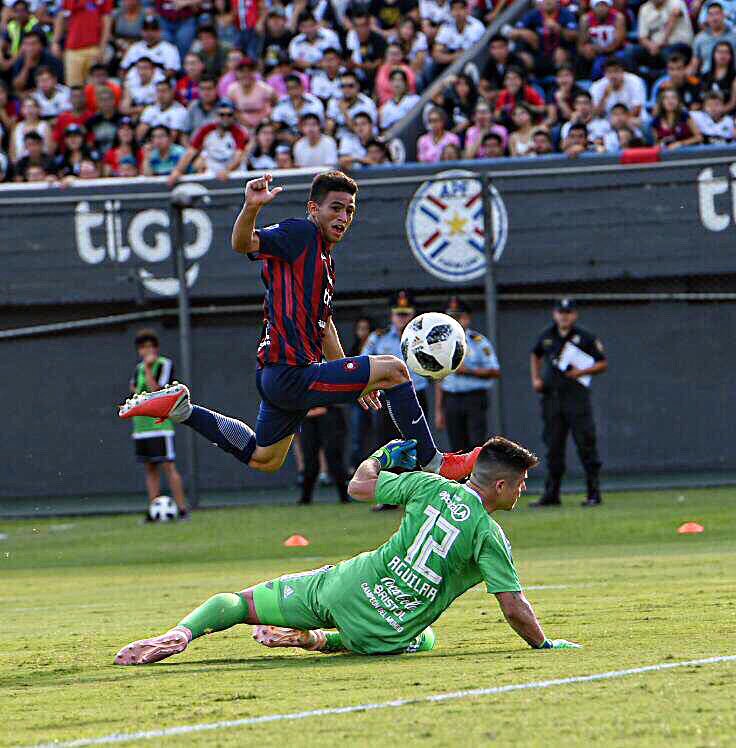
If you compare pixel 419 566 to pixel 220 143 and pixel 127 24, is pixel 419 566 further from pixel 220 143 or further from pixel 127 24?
pixel 127 24

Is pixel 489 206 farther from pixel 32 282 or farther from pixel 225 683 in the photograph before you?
pixel 225 683

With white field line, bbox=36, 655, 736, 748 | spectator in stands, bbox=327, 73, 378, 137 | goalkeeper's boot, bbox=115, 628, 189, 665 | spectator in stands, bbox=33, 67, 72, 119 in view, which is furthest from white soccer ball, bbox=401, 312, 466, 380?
spectator in stands, bbox=33, 67, 72, 119

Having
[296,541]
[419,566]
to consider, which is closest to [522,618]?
[419,566]

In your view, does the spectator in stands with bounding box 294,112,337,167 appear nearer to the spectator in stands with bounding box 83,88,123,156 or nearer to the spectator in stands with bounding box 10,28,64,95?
the spectator in stands with bounding box 83,88,123,156

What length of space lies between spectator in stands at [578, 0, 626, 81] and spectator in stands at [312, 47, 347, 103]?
354 centimetres

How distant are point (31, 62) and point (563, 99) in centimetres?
884

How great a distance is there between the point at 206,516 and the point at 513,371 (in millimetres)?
4601

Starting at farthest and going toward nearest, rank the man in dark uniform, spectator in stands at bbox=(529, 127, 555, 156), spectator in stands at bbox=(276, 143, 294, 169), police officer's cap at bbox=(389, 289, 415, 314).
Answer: spectator in stands at bbox=(276, 143, 294, 169) < spectator in stands at bbox=(529, 127, 555, 156) < police officer's cap at bbox=(389, 289, 415, 314) < the man in dark uniform

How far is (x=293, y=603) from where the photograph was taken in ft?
24.6

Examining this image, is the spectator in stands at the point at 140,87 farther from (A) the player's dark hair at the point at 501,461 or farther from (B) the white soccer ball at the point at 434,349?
(A) the player's dark hair at the point at 501,461

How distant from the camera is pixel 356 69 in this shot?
74.5 ft

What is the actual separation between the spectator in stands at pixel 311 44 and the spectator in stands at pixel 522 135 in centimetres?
407

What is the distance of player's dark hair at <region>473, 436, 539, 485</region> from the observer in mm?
7148

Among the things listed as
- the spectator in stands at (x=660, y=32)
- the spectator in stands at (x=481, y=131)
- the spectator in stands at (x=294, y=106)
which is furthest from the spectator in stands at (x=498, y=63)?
the spectator in stands at (x=294, y=106)
